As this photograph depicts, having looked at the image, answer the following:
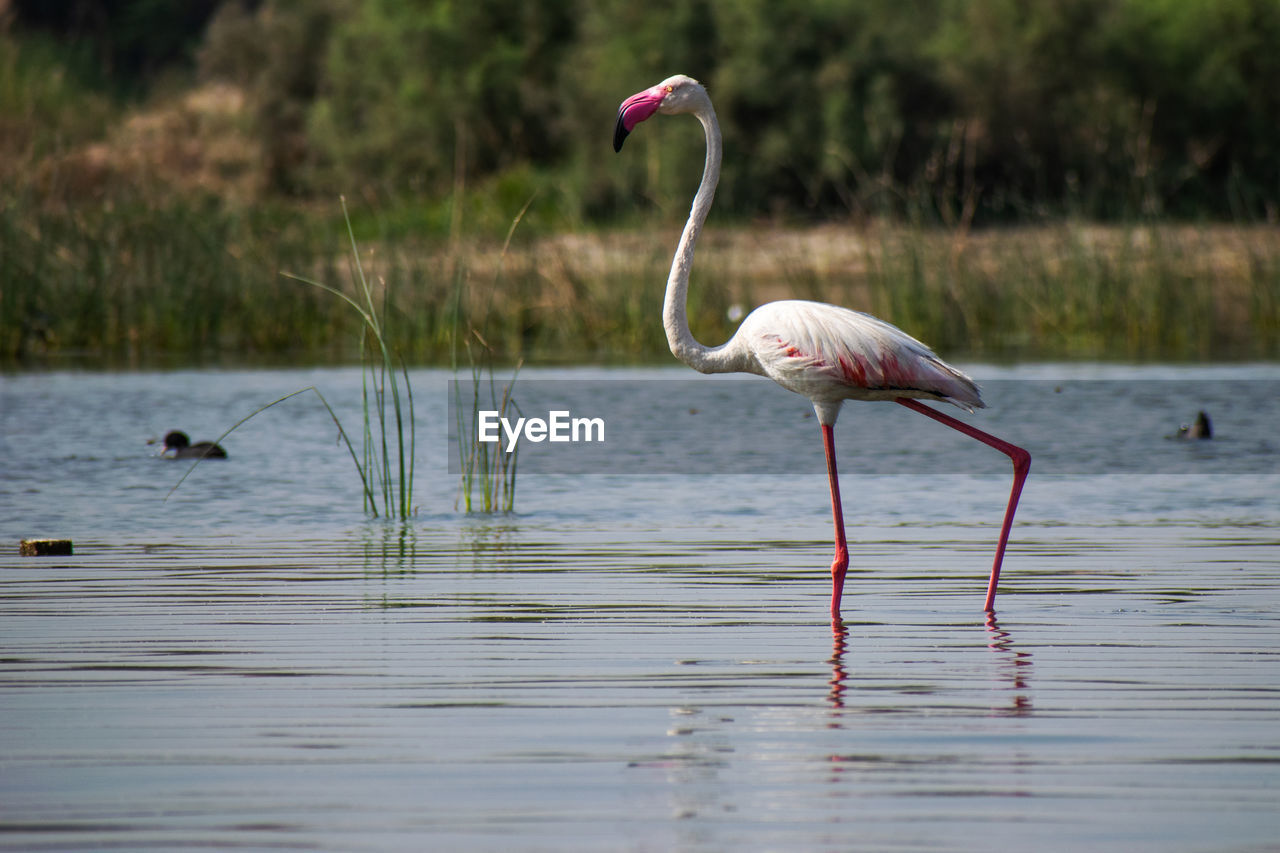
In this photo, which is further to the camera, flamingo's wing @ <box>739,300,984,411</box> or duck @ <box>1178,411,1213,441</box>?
duck @ <box>1178,411,1213,441</box>

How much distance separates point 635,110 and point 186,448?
538 cm

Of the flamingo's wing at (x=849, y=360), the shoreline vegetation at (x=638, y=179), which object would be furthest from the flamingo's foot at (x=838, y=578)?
the shoreline vegetation at (x=638, y=179)

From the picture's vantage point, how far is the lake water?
12.4 ft

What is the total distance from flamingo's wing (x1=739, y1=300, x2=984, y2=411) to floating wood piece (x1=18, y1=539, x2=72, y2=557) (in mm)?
3046

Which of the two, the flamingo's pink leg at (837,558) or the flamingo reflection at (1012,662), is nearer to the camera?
the flamingo reflection at (1012,662)

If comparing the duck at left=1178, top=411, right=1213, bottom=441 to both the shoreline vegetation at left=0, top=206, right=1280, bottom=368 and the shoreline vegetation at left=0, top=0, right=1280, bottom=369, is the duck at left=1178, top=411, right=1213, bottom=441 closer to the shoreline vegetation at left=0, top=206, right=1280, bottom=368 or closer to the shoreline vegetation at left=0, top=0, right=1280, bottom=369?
the shoreline vegetation at left=0, top=0, right=1280, bottom=369

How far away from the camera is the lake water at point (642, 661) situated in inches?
149

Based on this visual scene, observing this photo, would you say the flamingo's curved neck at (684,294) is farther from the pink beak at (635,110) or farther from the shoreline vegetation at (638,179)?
the shoreline vegetation at (638,179)

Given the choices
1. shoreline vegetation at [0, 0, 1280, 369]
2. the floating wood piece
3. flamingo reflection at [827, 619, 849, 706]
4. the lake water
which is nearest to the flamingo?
flamingo reflection at [827, 619, 849, 706]

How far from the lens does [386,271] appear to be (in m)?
17.8

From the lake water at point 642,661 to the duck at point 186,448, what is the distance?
99mm

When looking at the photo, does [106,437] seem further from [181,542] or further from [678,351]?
[678,351]

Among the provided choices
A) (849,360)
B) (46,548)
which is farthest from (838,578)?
(46,548)

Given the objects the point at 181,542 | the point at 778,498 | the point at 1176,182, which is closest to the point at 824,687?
the point at 181,542
